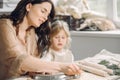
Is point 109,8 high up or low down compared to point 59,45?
up

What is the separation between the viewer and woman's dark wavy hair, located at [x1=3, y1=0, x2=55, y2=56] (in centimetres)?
155

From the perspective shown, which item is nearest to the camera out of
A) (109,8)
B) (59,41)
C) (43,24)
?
(43,24)

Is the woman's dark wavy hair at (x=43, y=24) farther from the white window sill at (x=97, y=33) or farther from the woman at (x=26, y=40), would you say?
the white window sill at (x=97, y=33)

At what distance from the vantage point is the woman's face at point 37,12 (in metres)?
1.55

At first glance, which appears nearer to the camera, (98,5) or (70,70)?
(70,70)

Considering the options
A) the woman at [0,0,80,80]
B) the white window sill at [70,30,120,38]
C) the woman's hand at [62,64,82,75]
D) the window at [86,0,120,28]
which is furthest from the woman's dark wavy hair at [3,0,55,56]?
the window at [86,0,120,28]

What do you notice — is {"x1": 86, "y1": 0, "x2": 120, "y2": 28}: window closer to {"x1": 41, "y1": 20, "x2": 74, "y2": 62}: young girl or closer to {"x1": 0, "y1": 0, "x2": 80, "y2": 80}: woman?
{"x1": 41, "y1": 20, "x2": 74, "y2": 62}: young girl

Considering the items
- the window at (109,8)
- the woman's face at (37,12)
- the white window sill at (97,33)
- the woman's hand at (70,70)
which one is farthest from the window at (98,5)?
the woman's hand at (70,70)

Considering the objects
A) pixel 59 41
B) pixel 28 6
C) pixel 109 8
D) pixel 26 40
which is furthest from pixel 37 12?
pixel 109 8

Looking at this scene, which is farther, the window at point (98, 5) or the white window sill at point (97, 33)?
the window at point (98, 5)

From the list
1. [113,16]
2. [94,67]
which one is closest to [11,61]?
[94,67]

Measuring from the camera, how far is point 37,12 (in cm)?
154

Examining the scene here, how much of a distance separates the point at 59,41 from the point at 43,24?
17 centimetres

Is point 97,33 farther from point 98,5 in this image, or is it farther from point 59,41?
point 59,41
